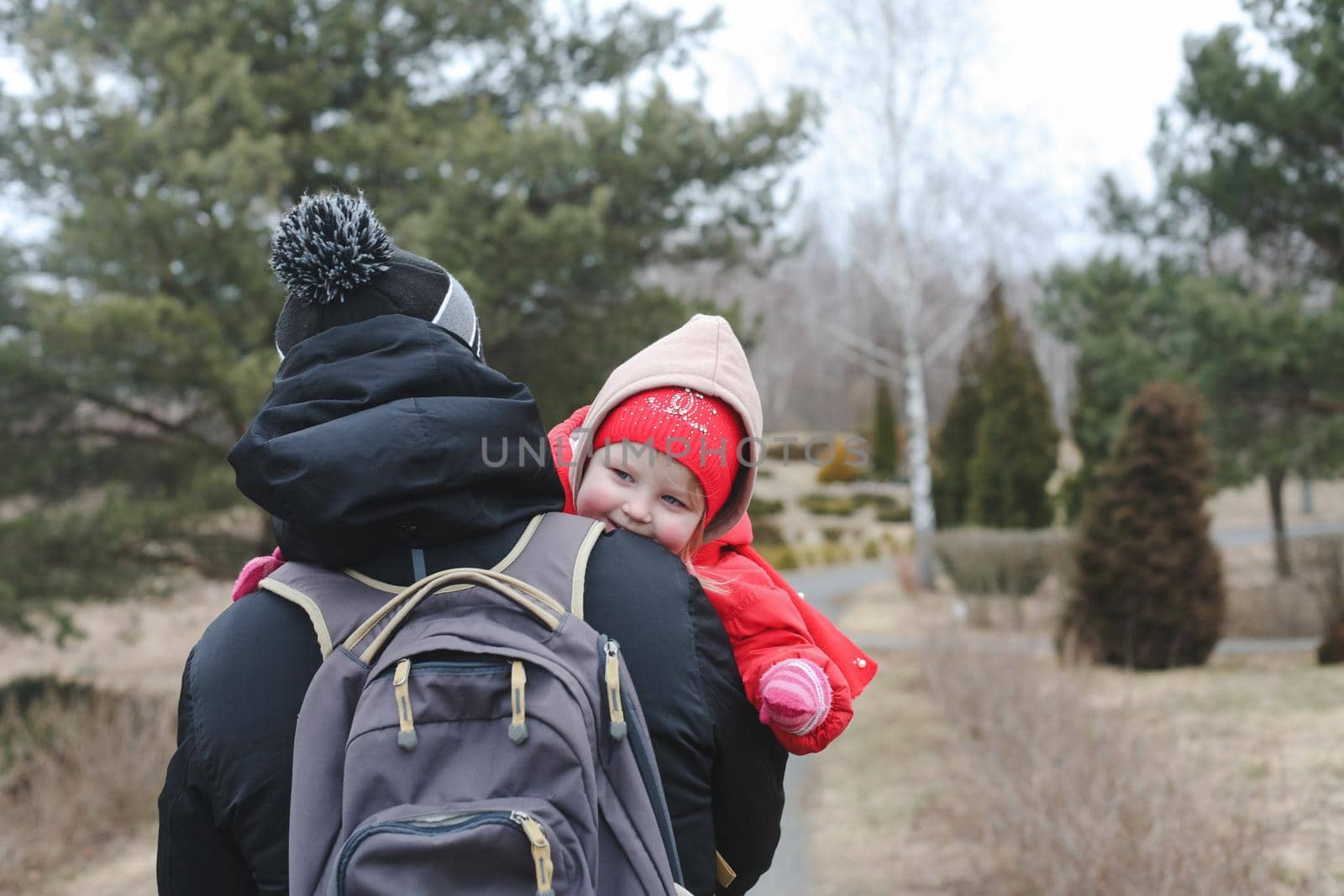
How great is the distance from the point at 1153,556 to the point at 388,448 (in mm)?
9045

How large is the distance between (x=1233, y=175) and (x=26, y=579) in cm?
1211

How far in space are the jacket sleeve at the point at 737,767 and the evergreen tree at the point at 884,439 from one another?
3100 centimetres

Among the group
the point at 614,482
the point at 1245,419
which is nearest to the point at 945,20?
the point at 1245,419

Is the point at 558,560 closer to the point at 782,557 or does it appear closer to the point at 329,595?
the point at 329,595

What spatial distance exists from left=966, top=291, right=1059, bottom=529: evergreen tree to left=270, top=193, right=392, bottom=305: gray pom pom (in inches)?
720

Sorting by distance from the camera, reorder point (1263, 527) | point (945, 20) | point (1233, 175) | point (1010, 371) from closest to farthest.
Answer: point (1233, 175)
point (945, 20)
point (1010, 371)
point (1263, 527)

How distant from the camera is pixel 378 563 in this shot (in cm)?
129

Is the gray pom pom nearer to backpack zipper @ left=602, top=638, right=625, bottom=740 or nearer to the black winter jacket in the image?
the black winter jacket

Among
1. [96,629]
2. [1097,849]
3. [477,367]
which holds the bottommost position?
[96,629]

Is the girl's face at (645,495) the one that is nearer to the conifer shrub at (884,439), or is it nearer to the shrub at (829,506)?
the shrub at (829,506)

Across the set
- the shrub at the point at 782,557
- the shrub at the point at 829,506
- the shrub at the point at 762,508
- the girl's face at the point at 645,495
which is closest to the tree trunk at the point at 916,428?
the shrub at the point at 782,557

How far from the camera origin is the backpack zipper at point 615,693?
1.18 meters

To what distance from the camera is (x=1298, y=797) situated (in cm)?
516

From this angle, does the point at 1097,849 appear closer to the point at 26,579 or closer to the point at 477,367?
the point at 477,367
